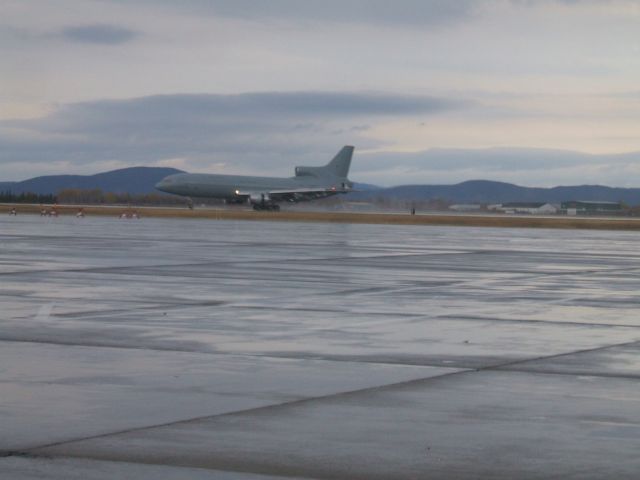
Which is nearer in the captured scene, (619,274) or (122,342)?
(122,342)

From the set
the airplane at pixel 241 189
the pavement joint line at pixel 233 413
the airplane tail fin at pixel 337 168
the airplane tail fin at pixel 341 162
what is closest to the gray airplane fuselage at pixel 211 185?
the airplane at pixel 241 189

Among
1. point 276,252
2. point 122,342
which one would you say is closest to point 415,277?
point 276,252

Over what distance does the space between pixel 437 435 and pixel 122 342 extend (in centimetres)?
616

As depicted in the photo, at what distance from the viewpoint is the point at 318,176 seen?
128625 millimetres

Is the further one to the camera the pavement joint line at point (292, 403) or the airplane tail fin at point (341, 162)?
the airplane tail fin at point (341, 162)

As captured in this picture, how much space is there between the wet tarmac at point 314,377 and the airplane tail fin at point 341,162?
105 meters

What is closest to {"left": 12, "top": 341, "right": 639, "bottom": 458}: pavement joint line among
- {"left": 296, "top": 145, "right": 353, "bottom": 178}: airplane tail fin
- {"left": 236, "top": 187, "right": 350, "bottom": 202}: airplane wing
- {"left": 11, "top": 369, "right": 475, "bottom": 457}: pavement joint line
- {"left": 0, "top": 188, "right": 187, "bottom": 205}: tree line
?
{"left": 11, "top": 369, "right": 475, "bottom": 457}: pavement joint line

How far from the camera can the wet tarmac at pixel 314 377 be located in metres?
7.93

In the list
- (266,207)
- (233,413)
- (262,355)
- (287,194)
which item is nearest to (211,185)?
(266,207)

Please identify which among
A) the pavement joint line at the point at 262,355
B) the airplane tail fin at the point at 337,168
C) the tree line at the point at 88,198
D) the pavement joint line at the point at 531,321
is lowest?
the pavement joint line at the point at 531,321

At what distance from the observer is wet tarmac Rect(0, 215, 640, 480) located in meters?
7.93

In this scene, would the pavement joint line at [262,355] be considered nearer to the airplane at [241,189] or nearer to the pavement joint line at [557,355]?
the pavement joint line at [557,355]

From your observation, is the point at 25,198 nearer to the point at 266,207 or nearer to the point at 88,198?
the point at 88,198

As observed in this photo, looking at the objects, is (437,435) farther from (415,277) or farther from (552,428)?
(415,277)
